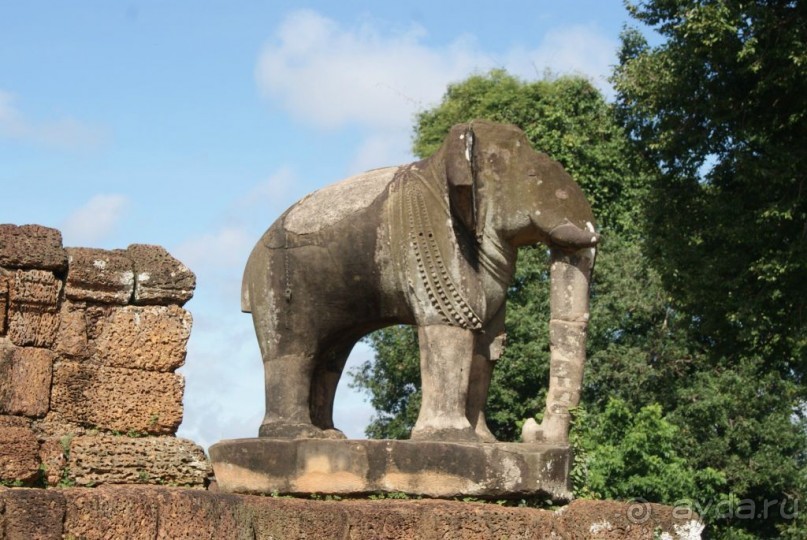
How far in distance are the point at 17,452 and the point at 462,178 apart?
309cm

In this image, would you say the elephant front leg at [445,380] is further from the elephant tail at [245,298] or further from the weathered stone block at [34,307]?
the weathered stone block at [34,307]

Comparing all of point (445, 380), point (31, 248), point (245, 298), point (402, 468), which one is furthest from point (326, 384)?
point (31, 248)

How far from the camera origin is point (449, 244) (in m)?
9.19

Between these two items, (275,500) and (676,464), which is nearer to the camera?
(275,500)

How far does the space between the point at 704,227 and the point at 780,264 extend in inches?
79.9

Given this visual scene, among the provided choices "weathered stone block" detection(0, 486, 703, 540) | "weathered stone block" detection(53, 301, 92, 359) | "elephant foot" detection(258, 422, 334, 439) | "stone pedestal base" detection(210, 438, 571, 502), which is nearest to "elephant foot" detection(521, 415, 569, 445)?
"stone pedestal base" detection(210, 438, 571, 502)

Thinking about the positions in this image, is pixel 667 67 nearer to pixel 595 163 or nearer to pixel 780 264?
pixel 780 264

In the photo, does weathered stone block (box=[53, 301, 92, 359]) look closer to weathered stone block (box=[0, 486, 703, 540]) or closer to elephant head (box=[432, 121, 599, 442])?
weathered stone block (box=[0, 486, 703, 540])

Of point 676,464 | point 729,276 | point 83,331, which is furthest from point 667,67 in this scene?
point 83,331

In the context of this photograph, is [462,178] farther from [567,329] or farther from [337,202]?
[567,329]

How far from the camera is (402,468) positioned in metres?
8.86

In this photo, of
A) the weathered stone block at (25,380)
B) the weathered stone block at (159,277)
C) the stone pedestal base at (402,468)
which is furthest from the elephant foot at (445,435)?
the weathered stone block at (25,380)

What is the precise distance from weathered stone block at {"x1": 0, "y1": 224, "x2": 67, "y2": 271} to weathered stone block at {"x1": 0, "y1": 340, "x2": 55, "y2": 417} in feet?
1.63

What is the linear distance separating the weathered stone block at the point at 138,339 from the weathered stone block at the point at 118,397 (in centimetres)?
6
